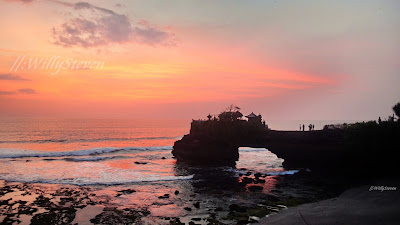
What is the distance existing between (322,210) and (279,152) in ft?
101

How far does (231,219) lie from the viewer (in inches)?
868

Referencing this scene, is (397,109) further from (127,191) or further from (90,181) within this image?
(90,181)

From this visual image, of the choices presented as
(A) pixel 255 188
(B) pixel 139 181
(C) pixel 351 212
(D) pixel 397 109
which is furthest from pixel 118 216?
(D) pixel 397 109

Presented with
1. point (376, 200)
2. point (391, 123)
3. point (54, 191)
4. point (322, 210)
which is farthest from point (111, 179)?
point (391, 123)

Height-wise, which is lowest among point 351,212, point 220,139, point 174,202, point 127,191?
point 127,191

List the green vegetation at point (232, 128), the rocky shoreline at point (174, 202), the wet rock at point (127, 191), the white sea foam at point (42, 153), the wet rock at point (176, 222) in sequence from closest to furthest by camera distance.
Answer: the wet rock at point (176, 222), the rocky shoreline at point (174, 202), the wet rock at point (127, 191), the green vegetation at point (232, 128), the white sea foam at point (42, 153)

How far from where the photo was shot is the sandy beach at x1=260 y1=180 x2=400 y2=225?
60.0 ft

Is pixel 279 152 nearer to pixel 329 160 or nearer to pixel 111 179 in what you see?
pixel 329 160

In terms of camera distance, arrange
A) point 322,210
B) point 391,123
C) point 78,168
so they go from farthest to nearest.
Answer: point 78,168 < point 391,123 < point 322,210

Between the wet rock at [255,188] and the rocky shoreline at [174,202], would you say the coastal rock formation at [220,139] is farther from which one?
the wet rock at [255,188]

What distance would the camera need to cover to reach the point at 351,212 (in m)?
20.2

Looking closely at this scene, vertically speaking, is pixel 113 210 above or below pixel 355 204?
below

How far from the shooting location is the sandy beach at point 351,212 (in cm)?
1830

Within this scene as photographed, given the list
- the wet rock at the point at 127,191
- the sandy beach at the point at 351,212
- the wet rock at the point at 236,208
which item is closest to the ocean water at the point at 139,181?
the wet rock at the point at 127,191
